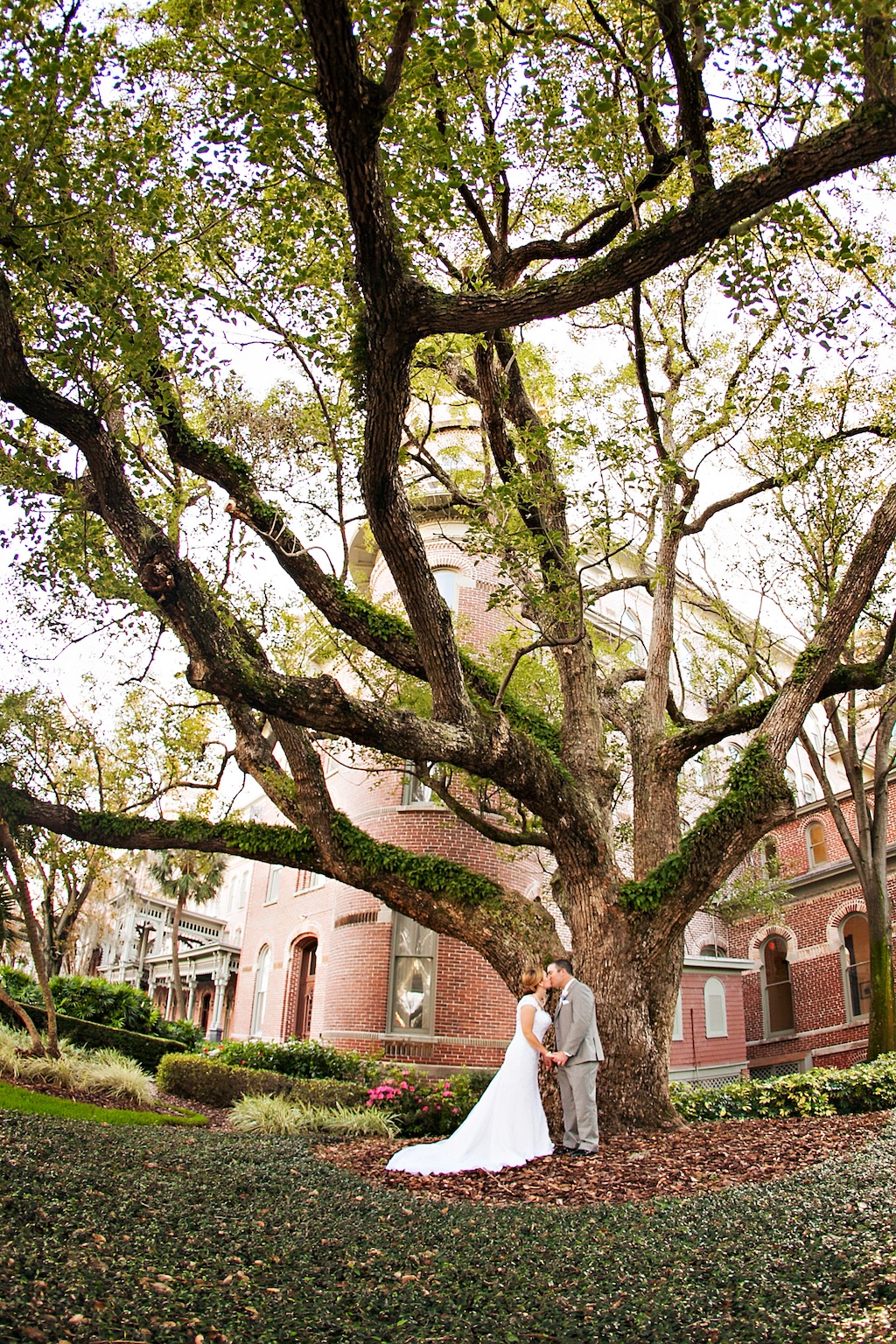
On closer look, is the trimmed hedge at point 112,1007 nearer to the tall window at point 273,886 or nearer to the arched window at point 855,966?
the tall window at point 273,886

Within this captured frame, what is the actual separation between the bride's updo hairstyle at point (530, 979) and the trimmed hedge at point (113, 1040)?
1156cm

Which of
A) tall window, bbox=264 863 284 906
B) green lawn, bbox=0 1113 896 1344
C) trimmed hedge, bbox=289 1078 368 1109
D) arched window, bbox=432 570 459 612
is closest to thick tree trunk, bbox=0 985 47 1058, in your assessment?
trimmed hedge, bbox=289 1078 368 1109

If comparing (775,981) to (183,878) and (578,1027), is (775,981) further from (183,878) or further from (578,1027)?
(578,1027)

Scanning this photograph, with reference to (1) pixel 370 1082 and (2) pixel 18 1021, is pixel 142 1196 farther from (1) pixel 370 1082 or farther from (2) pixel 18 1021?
(2) pixel 18 1021

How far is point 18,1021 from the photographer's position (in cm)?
1705

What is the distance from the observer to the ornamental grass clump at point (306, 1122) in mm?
11070

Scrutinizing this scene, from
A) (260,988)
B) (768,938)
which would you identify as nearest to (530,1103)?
(260,988)

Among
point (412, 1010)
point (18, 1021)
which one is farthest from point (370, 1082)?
point (18, 1021)

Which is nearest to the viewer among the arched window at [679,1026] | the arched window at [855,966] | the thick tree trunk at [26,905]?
the thick tree trunk at [26,905]

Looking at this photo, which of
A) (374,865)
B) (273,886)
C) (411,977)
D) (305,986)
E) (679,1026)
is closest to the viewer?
(374,865)

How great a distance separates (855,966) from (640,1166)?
19277 millimetres

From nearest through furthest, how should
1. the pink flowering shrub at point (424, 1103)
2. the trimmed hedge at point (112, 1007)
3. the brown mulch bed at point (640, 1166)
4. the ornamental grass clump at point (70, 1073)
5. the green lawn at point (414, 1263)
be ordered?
the green lawn at point (414, 1263) < the brown mulch bed at point (640, 1166) < the pink flowering shrub at point (424, 1103) < the ornamental grass clump at point (70, 1073) < the trimmed hedge at point (112, 1007)

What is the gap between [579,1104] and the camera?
845 cm

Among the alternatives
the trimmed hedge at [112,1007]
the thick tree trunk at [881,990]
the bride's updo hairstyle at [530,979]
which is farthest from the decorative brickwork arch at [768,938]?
the bride's updo hairstyle at [530,979]
